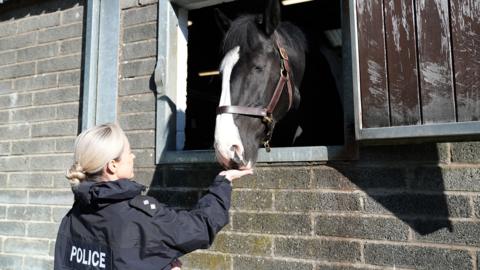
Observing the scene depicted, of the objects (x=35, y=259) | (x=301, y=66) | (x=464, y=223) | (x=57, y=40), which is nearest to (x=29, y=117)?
(x=57, y=40)

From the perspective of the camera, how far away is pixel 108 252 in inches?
57.8

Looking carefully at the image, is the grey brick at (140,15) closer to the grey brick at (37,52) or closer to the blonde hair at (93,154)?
the grey brick at (37,52)

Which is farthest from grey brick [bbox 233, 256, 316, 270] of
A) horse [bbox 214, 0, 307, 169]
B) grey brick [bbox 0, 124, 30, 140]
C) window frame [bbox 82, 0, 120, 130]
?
grey brick [bbox 0, 124, 30, 140]

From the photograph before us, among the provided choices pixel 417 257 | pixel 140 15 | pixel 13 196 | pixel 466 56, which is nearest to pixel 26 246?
pixel 13 196

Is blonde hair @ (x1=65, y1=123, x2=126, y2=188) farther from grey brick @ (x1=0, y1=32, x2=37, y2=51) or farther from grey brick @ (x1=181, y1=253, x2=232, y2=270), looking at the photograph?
grey brick @ (x1=0, y1=32, x2=37, y2=51)

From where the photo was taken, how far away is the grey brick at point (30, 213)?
11.6 feet

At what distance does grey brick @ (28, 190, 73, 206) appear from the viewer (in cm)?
344

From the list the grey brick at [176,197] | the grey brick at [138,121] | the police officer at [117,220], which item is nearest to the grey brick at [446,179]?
the police officer at [117,220]

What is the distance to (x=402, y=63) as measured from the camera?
6.63ft

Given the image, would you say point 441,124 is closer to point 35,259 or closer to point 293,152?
point 293,152

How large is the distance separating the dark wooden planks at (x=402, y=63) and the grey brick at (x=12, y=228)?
323 cm

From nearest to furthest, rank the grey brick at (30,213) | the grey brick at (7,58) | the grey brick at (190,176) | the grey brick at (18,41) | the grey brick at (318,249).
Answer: the grey brick at (318,249) → the grey brick at (190,176) → the grey brick at (30,213) → the grey brick at (18,41) → the grey brick at (7,58)

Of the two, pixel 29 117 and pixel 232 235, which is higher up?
pixel 29 117

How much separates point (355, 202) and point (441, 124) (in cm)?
67
